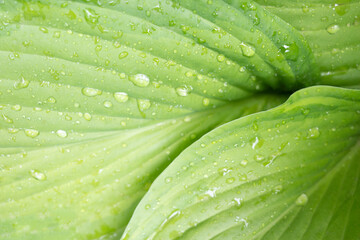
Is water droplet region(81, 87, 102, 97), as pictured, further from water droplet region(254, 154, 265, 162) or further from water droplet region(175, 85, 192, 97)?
water droplet region(254, 154, 265, 162)

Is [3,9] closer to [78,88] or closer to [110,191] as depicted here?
[78,88]

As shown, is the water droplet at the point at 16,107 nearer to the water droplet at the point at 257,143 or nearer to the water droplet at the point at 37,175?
the water droplet at the point at 37,175

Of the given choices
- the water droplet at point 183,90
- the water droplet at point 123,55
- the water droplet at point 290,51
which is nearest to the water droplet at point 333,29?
the water droplet at point 290,51

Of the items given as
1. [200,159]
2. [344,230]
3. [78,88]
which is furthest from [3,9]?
[344,230]

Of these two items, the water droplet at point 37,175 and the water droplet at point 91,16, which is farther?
the water droplet at point 37,175

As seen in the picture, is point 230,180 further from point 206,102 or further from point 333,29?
point 333,29

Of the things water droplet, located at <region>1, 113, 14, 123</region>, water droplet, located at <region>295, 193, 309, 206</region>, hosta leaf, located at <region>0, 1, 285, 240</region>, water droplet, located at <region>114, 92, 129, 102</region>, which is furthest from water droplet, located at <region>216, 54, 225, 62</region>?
water droplet, located at <region>1, 113, 14, 123</region>

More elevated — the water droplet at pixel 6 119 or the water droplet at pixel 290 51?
the water droplet at pixel 290 51

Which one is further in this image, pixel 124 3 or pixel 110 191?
pixel 110 191
